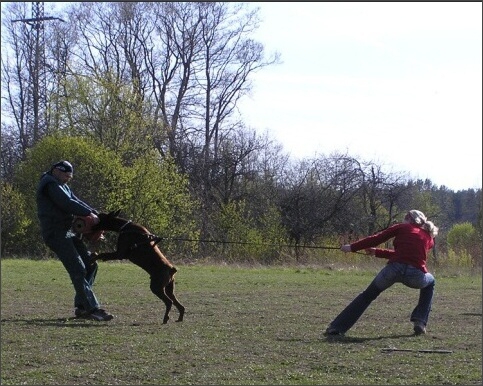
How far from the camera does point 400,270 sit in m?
11.3

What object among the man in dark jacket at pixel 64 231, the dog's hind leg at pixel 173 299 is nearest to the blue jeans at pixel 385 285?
the dog's hind leg at pixel 173 299

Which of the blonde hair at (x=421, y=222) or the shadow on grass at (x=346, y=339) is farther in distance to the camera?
the blonde hair at (x=421, y=222)

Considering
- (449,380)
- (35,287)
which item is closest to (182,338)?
(449,380)

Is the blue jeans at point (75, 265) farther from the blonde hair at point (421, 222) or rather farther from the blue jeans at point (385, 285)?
the blonde hair at point (421, 222)

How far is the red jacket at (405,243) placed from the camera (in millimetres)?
11328

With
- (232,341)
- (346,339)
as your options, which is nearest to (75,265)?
(232,341)

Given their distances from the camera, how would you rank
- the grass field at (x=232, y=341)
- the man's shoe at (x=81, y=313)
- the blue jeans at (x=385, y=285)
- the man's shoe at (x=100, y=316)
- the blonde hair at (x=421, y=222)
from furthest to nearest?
1. the man's shoe at (x=81, y=313)
2. the man's shoe at (x=100, y=316)
3. the blonde hair at (x=421, y=222)
4. the blue jeans at (x=385, y=285)
5. the grass field at (x=232, y=341)

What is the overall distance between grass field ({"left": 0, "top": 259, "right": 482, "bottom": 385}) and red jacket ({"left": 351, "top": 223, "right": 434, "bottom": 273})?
0.95m

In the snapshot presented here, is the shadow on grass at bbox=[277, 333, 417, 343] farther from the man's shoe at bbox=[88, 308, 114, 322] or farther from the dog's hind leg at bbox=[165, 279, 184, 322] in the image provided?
the man's shoe at bbox=[88, 308, 114, 322]

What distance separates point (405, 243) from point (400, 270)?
0.35 meters

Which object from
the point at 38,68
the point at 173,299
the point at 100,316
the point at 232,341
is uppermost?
the point at 38,68

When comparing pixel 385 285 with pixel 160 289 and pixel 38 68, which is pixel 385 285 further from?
pixel 38 68

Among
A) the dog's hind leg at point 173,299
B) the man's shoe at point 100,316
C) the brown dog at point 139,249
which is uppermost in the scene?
the brown dog at point 139,249

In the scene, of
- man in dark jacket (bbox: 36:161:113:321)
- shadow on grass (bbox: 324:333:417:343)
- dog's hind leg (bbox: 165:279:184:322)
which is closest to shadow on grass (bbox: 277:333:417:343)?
shadow on grass (bbox: 324:333:417:343)
